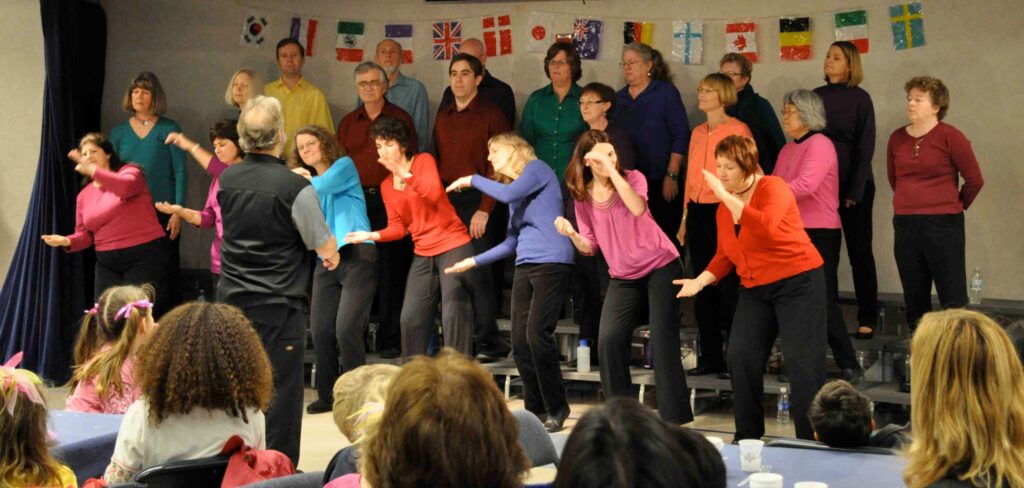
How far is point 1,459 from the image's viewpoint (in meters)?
2.74

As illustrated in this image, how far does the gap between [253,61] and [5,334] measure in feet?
7.93

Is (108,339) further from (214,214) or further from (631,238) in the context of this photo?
(214,214)

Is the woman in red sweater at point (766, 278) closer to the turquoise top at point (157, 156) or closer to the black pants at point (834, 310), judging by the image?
the black pants at point (834, 310)

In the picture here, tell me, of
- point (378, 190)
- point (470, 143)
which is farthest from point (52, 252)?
point (470, 143)

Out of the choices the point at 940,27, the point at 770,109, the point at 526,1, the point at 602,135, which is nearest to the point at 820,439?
the point at 602,135

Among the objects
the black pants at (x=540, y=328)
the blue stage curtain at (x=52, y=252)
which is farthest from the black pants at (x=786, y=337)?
the blue stage curtain at (x=52, y=252)

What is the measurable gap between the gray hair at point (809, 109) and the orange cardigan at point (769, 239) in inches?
40.9

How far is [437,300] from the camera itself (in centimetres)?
673

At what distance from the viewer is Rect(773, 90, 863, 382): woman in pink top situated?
20.0ft

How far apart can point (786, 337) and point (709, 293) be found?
136 centimetres

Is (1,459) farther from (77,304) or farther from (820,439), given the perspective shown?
(77,304)

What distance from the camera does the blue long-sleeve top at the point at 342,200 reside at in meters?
6.63

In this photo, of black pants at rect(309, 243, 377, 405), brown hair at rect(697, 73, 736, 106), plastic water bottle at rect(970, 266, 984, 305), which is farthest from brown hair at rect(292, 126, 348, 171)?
plastic water bottle at rect(970, 266, 984, 305)

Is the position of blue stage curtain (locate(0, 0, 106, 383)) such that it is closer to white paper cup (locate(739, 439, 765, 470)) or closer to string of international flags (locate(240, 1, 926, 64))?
string of international flags (locate(240, 1, 926, 64))
